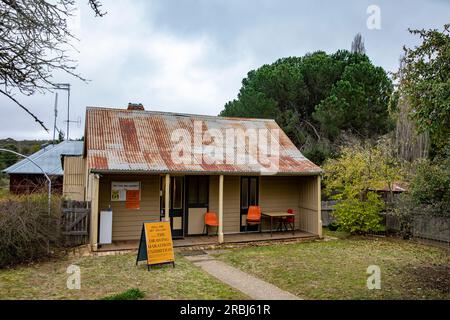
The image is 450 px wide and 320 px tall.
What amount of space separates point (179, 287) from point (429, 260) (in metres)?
7.31

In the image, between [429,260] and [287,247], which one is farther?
[287,247]

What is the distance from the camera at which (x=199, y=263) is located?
975cm

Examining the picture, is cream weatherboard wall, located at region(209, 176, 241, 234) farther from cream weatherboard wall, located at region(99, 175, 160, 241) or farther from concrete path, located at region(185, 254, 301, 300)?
concrete path, located at region(185, 254, 301, 300)

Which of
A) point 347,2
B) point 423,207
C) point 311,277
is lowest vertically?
point 311,277

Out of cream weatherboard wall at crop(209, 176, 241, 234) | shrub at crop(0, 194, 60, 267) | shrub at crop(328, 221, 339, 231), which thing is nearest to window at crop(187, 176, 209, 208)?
cream weatherboard wall at crop(209, 176, 241, 234)

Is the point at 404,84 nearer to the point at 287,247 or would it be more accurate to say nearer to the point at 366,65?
the point at 287,247

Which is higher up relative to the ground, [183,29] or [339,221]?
[183,29]

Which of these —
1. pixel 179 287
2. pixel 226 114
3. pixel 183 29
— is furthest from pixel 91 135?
pixel 226 114

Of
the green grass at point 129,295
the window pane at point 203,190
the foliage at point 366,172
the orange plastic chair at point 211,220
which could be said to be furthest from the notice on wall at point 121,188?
the foliage at point 366,172

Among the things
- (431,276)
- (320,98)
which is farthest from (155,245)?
(320,98)

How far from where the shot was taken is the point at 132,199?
12359mm

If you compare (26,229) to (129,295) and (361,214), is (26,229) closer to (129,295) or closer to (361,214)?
(129,295)

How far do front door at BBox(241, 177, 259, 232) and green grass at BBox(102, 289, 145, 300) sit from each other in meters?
7.66

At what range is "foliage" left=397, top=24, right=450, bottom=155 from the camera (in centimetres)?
607
